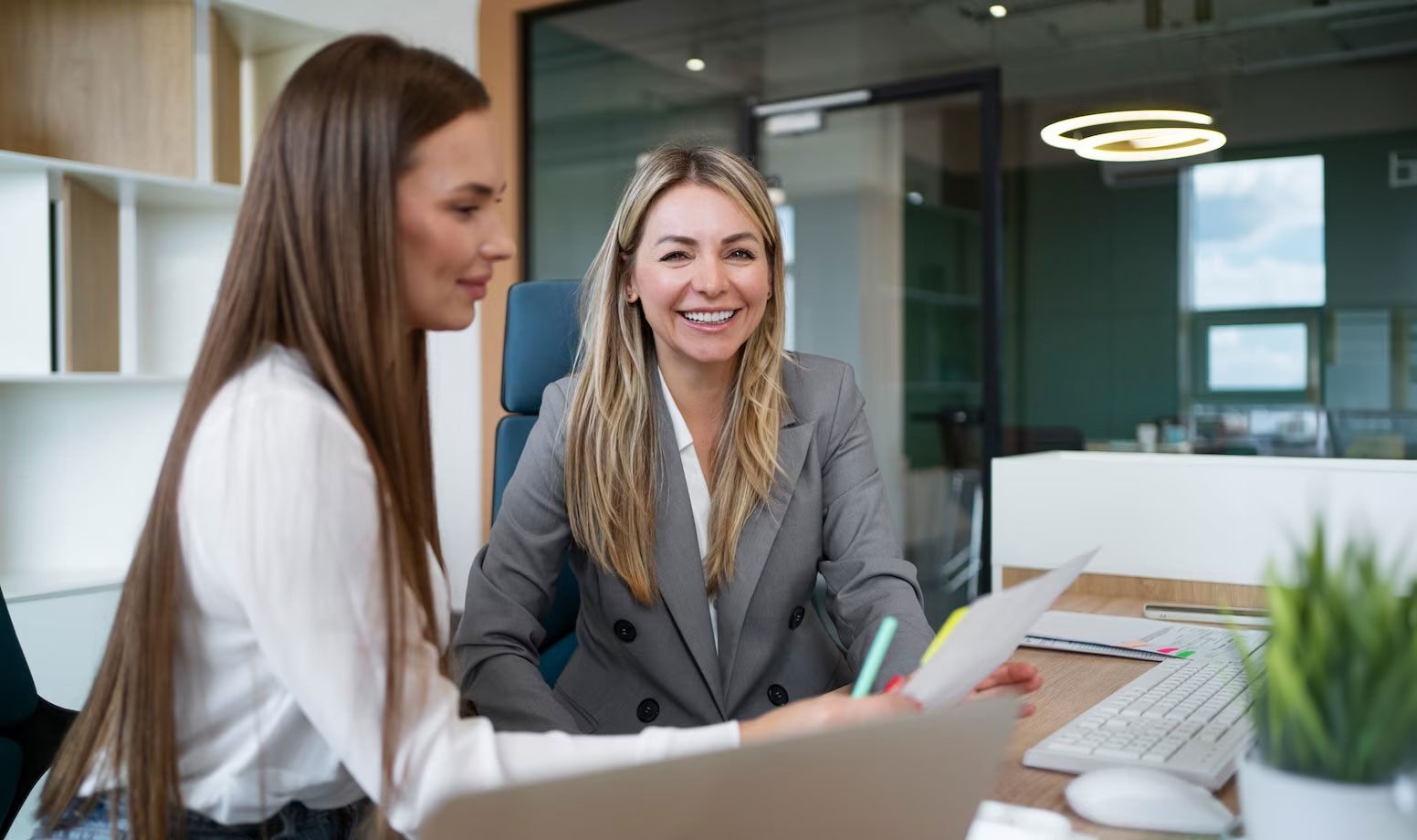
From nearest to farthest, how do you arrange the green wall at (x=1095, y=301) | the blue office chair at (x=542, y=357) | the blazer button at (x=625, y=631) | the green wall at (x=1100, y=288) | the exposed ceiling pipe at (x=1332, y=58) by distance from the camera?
the blazer button at (x=625, y=631) < the blue office chair at (x=542, y=357) < the exposed ceiling pipe at (x=1332, y=58) < the green wall at (x=1100, y=288) < the green wall at (x=1095, y=301)

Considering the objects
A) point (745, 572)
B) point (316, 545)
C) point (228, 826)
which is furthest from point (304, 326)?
point (745, 572)

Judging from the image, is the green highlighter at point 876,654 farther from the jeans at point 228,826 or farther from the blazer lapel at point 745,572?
the blazer lapel at point 745,572

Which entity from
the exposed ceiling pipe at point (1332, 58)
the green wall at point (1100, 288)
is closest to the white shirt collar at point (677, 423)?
the green wall at point (1100, 288)

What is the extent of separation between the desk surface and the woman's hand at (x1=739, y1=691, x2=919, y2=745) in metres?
0.17

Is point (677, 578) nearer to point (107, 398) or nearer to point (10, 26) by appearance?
point (107, 398)

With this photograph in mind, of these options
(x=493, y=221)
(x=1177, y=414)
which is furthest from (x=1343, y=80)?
(x=493, y=221)

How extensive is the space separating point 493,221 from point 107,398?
8.12 ft

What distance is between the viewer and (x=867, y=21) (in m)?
4.00

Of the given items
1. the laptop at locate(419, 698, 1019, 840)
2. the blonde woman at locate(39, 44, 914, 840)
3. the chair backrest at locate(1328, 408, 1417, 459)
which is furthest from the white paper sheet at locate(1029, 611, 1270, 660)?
the chair backrest at locate(1328, 408, 1417, 459)

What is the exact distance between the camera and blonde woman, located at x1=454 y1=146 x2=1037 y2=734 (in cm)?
151

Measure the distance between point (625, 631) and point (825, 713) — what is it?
28.8 inches

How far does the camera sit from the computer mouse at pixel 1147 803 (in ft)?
2.66

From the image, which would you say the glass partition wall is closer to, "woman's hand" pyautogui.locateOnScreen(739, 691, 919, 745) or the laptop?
"woman's hand" pyautogui.locateOnScreen(739, 691, 919, 745)

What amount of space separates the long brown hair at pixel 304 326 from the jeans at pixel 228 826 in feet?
0.04
